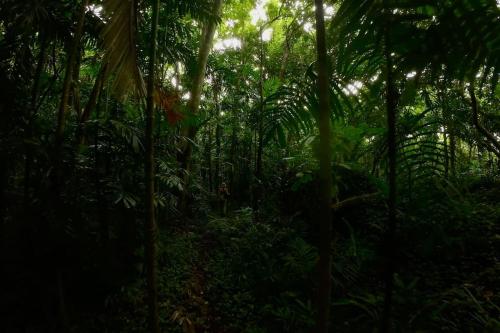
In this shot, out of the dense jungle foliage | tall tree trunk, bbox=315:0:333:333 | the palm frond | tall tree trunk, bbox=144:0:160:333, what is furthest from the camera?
tall tree trunk, bbox=144:0:160:333

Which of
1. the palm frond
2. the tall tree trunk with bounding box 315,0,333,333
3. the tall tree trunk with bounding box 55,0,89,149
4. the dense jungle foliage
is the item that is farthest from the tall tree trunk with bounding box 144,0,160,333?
the tall tree trunk with bounding box 315,0,333,333

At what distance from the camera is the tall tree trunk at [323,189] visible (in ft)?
4.71

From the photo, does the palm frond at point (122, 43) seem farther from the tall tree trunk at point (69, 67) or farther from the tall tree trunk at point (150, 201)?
the tall tree trunk at point (69, 67)

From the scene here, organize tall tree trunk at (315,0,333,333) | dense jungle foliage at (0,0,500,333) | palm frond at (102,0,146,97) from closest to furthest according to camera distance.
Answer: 1. tall tree trunk at (315,0,333,333)
2. dense jungle foliage at (0,0,500,333)
3. palm frond at (102,0,146,97)

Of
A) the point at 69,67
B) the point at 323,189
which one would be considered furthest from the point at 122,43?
the point at 323,189

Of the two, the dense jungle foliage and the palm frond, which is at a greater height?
the palm frond

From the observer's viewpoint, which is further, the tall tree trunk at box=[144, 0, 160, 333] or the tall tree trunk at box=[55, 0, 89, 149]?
the tall tree trunk at box=[55, 0, 89, 149]

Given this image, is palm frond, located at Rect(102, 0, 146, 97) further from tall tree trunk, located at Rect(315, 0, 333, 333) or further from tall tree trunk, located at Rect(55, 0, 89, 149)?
tall tree trunk, located at Rect(315, 0, 333, 333)

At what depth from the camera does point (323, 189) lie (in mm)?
1456

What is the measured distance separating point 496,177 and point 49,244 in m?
9.07

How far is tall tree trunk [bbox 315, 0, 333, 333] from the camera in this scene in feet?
4.71

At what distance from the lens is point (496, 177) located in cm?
747

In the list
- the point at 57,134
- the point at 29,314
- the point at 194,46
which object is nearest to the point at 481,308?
the point at 57,134

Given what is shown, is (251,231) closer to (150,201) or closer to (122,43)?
(150,201)
